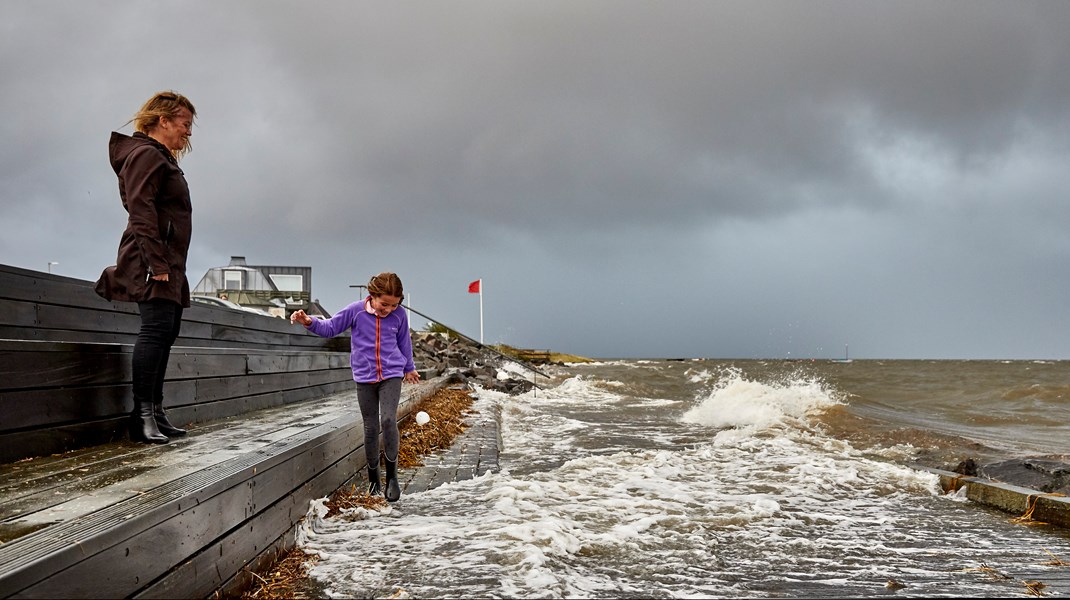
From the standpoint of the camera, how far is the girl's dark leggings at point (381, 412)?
5.07m

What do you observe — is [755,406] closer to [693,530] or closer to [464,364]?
[693,530]

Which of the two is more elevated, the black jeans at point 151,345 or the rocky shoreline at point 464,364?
the black jeans at point 151,345

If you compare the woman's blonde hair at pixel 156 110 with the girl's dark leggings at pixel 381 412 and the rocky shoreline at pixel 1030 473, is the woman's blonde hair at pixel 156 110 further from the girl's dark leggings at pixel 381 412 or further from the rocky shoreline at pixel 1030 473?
the rocky shoreline at pixel 1030 473

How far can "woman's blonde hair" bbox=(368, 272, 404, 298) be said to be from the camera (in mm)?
4977

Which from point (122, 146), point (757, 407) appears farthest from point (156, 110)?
point (757, 407)

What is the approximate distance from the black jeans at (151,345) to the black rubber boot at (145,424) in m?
0.05

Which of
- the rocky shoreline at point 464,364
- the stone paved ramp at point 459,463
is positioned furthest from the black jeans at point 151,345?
the rocky shoreline at point 464,364

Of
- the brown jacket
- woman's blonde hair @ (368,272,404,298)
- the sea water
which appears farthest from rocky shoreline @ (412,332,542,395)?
the brown jacket

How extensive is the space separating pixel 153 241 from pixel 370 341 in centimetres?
165

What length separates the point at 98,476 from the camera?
310cm

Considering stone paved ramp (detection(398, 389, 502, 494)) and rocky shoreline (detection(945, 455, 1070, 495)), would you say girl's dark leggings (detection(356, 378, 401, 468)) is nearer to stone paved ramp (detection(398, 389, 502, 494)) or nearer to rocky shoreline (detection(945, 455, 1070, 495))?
stone paved ramp (detection(398, 389, 502, 494))

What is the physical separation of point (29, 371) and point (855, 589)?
470 cm

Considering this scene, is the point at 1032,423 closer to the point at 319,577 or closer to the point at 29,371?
the point at 319,577

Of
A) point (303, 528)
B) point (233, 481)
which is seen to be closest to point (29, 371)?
point (233, 481)
